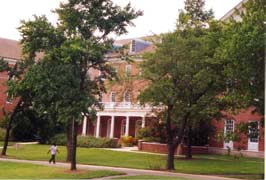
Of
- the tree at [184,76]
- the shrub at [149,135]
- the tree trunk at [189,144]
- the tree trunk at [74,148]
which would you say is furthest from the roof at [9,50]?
the tree trunk at [74,148]

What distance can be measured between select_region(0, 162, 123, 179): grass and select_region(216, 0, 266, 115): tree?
7485 mm

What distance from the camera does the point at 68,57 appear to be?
21859 mm

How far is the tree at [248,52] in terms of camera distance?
61.0 ft

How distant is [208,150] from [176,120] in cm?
1328

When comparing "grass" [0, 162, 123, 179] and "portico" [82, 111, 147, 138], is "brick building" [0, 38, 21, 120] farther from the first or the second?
"grass" [0, 162, 123, 179]

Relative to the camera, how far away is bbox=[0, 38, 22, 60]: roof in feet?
196

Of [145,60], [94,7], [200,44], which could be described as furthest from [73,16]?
[200,44]

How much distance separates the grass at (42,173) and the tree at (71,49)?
44.7 inches

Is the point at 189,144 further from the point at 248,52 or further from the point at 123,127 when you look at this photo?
the point at 123,127

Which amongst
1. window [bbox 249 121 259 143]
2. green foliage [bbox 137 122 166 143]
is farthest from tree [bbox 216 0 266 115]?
green foliage [bbox 137 122 166 143]

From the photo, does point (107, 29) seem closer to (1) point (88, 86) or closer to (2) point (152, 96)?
(1) point (88, 86)

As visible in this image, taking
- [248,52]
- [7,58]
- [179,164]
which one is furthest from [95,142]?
[248,52]

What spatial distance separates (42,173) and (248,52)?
11196 mm

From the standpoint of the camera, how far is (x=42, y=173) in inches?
862
